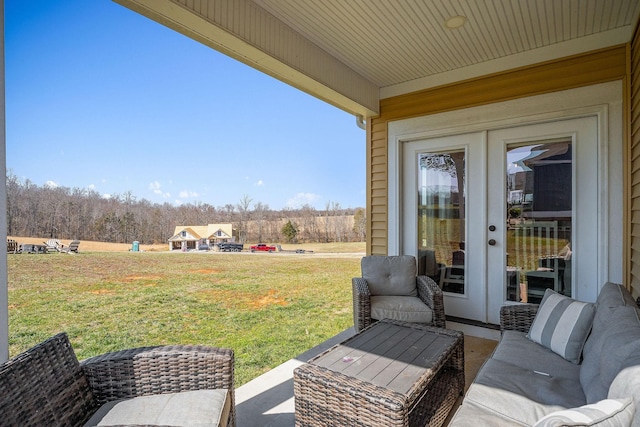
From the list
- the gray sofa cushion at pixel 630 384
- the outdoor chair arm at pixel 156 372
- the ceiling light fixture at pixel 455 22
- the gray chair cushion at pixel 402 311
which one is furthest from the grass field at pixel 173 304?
the ceiling light fixture at pixel 455 22

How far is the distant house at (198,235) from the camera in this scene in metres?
6.12

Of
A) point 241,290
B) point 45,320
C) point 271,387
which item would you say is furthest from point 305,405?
point 241,290

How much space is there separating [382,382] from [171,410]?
2.90 feet

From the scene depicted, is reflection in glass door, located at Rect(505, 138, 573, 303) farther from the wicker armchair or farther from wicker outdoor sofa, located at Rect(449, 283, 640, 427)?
wicker outdoor sofa, located at Rect(449, 283, 640, 427)

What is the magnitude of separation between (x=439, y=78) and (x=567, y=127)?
129 centimetres

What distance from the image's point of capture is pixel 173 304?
16.1ft

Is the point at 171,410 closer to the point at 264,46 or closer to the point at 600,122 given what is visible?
the point at 264,46

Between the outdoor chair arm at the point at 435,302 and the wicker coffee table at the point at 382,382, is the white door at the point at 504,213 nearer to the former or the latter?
the outdoor chair arm at the point at 435,302

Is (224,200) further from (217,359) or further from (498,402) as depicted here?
(498,402)

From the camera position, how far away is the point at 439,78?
11.2ft

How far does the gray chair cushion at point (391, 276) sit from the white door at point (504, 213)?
1.76 ft

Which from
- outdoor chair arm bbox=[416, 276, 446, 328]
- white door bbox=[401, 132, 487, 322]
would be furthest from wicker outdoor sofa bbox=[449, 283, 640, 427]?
white door bbox=[401, 132, 487, 322]

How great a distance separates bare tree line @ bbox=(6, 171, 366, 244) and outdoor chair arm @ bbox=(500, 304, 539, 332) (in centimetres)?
370

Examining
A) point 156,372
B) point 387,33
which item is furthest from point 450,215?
point 156,372
